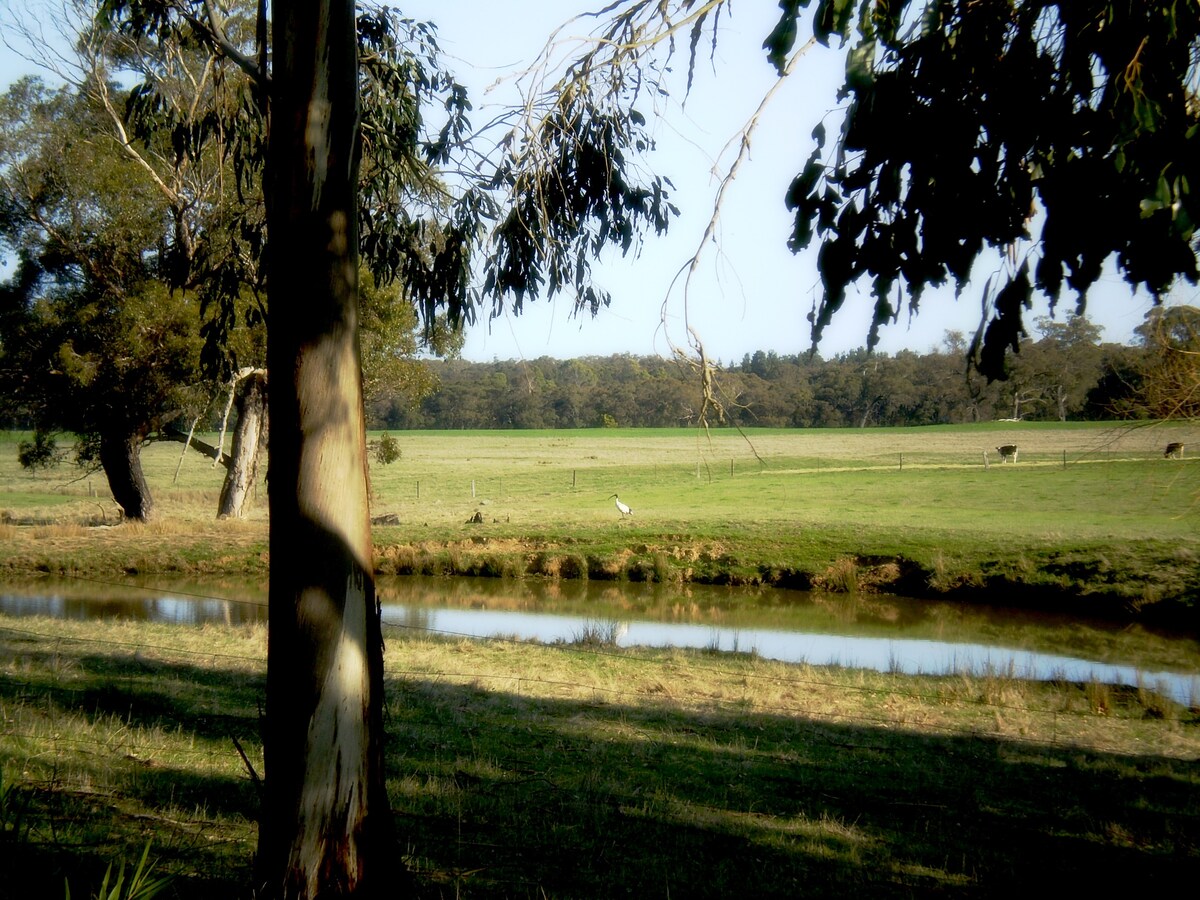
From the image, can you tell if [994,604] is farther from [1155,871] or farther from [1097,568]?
[1155,871]

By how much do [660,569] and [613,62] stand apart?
16761 mm

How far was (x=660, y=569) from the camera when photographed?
21.3m

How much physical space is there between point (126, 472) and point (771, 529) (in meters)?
15.0

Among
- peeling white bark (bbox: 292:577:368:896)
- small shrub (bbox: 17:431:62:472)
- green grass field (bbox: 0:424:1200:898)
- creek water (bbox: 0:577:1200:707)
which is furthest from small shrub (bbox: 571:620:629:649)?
small shrub (bbox: 17:431:62:472)

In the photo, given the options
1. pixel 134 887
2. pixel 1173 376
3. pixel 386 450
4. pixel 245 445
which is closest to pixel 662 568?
pixel 386 450

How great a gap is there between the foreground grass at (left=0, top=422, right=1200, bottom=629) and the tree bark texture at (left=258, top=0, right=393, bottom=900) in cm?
467

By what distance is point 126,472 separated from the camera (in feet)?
75.2

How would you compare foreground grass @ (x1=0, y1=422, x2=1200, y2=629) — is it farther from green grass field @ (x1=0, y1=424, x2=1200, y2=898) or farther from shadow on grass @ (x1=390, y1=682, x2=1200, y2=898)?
shadow on grass @ (x1=390, y1=682, x2=1200, y2=898)

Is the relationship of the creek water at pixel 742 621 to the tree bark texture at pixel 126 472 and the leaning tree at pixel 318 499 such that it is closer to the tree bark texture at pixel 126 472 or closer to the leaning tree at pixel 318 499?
the tree bark texture at pixel 126 472

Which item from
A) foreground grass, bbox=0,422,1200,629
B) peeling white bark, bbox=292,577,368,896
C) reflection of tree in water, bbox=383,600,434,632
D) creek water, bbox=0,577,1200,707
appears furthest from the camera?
foreground grass, bbox=0,422,1200,629

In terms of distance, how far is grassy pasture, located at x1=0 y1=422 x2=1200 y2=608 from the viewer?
65.1 feet

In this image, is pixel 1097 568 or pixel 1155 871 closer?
pixel 1155 871

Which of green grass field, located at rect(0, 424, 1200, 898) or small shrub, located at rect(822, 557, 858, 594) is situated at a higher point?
green grass field, located at rect(0, 424, 1200, 898)

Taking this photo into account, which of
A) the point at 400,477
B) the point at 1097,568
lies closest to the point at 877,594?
the point at 1097,568
